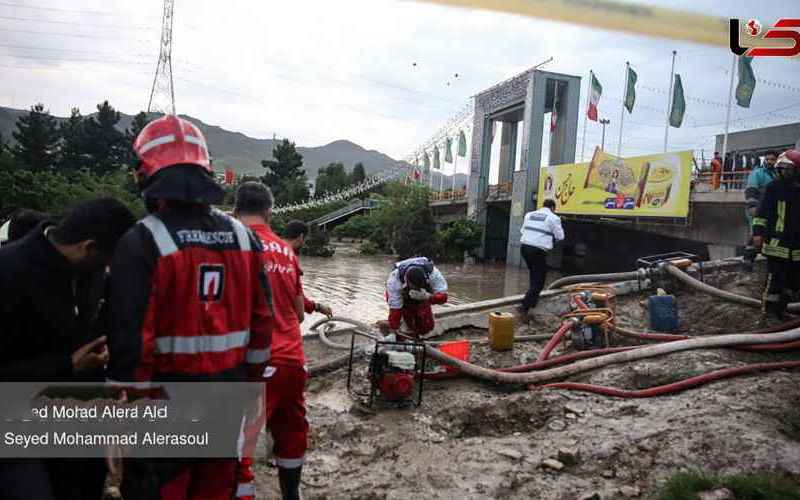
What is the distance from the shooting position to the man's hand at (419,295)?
5.05m

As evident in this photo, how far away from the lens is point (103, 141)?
48.4 m

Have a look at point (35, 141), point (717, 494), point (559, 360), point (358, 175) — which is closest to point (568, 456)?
point (717, 494)

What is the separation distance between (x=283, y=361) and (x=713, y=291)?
18.8 ft

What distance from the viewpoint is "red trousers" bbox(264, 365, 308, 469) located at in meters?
2.68

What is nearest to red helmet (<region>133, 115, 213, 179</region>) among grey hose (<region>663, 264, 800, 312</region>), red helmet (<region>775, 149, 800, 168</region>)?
red helmet (<region>775, 149, 800, 168</region>)

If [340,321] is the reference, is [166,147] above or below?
above

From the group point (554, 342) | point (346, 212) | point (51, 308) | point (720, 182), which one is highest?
point (720, 182)

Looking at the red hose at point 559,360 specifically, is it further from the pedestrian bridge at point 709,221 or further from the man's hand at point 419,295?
the pedestrian bridge at point 709,221

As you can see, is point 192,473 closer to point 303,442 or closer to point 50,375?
point 50,375

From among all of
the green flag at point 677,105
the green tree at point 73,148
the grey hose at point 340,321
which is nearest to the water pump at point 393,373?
the grey hose at point 340,321

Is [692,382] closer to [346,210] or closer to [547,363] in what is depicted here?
[547,363]

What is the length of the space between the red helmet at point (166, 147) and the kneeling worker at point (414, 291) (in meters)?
3.32

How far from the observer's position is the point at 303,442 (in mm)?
2756

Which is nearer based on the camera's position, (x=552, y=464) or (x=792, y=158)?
(x=552, y=464)
